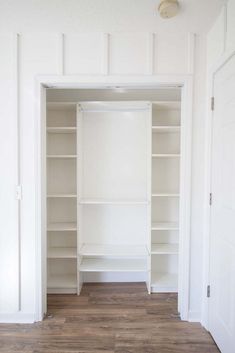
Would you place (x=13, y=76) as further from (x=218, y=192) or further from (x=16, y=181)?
(x=218, y=192)

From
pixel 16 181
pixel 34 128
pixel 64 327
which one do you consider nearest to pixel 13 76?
pixel 34 128

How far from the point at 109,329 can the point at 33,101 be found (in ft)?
6.92

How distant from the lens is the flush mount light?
167 centimetres

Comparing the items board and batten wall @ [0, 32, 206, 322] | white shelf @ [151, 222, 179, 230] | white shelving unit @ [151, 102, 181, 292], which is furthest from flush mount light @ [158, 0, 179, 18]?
white shelf @ [151, 222, 179, 230]

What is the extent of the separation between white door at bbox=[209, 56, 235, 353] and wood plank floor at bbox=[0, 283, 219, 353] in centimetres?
28

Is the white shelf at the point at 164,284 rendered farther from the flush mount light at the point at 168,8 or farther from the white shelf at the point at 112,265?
the flush mount light at the point at 168,8

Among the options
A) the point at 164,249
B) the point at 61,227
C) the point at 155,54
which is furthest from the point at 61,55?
the point at 164,249

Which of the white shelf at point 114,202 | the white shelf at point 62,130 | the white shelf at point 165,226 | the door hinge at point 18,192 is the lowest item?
the white shelf at point 165,226

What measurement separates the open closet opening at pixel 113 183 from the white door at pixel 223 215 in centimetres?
86

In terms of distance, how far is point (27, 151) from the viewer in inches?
86.3

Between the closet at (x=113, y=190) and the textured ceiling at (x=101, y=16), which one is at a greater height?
the textured ceiling at (x=101, y=16)

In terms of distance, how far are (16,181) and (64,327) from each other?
1.36m

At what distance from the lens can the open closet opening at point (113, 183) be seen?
9.49ft

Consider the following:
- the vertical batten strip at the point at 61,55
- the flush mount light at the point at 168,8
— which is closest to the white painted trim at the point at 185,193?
the flush mount light at the point at 168,8
